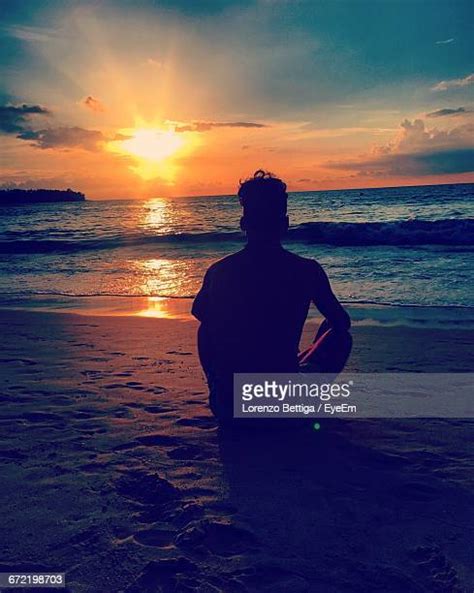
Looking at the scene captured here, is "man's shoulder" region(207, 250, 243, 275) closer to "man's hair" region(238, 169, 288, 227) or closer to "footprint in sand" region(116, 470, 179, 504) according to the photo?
"man's hair" region(238, 169, 288, 227)

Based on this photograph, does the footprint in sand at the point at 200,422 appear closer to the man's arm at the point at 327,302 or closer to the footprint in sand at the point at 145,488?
the footprint in sand at the point at 145,488

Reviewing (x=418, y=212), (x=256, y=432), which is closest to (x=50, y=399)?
(x=256, y=432)

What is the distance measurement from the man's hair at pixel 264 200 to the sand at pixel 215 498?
1458mm

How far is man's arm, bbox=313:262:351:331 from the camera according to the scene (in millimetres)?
3451

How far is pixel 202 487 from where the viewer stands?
3.07m

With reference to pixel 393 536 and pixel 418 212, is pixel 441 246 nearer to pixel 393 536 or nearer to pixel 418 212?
pixel 418 212

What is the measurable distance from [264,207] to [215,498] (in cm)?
169

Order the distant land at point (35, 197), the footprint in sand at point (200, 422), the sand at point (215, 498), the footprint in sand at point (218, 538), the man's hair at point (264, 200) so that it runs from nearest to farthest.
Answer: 1. the sand at point (215, 498)
2. the footprint in sand at point (218, 538)
3. the man's hair at point (264, 200)
4. the footprint in sand at point (200, 422)
5. the distant land at point (35, 197)

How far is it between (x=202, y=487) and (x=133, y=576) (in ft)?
2.66

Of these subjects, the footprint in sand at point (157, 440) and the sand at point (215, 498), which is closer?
the sand at point (215, 498)

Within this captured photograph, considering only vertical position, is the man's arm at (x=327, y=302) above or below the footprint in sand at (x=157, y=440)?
above

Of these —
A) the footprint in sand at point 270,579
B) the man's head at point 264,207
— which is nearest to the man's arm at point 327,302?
the man's head at point 264,207

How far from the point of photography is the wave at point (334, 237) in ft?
80.0

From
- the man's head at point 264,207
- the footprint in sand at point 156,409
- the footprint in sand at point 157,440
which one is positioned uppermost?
the man's head at point 264,207
